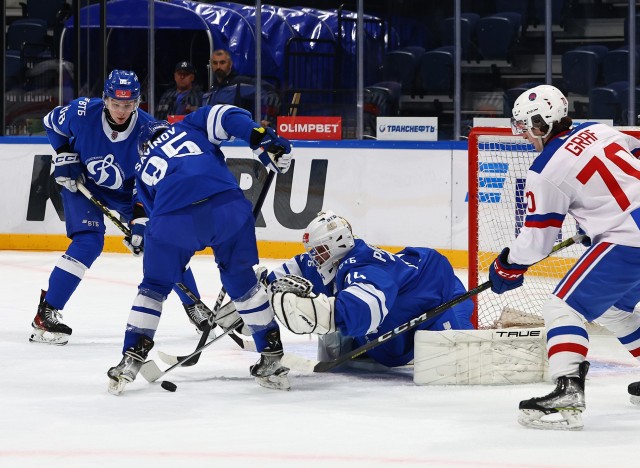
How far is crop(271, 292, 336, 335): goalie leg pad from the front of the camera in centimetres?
374

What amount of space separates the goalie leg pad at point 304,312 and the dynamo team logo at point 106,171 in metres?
1.66

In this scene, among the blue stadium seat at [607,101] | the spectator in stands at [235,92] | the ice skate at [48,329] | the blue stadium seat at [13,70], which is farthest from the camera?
the blue stadium seat at [13,70]

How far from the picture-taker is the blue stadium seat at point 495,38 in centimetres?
802

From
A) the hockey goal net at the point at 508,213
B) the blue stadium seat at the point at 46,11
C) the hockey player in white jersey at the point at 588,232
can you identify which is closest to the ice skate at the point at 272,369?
the hockey player in white jersey at the point at 588,232

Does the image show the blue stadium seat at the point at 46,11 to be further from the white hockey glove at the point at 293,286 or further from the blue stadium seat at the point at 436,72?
the white hockey glove at the point at 293,286

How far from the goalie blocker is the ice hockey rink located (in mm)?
47

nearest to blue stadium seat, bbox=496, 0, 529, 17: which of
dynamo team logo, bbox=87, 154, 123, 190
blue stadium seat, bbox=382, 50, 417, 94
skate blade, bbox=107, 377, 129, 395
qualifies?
blue stadium seat, bbox=382, 50, 417, 94

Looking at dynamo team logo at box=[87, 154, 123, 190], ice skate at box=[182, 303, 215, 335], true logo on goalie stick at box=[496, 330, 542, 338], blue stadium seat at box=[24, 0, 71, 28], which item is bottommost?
ice skate at box=[182, 303, 215, 335]

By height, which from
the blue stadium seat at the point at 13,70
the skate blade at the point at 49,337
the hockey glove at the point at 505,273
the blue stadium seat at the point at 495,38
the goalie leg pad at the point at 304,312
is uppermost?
the blue stadium seat at the point at 495,38

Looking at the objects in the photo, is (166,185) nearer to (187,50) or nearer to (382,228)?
(382,228)

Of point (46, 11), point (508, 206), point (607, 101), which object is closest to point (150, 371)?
point (508, 206)

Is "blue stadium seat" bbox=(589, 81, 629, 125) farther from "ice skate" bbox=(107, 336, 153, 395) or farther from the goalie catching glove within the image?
"ice skate" bbox=(107, 336, 153, 395)

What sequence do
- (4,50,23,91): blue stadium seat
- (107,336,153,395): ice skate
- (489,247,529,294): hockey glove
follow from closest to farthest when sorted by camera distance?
1. (489,247,529,294): hockey glove
2. (107,336,153,395): ice skate
3. (4,50,23,91): blue stadium seat

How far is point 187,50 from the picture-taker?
28.3ft
